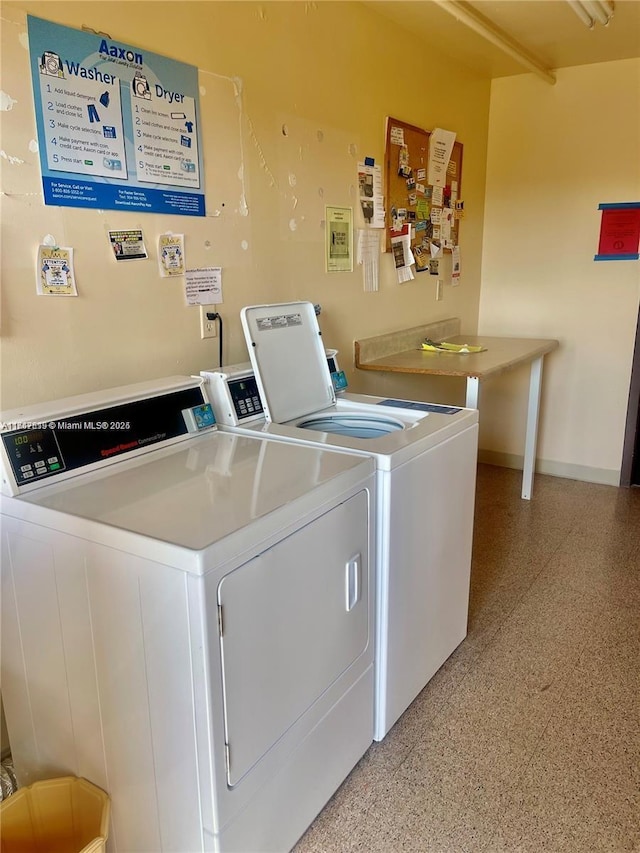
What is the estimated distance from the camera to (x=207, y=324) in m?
2.19

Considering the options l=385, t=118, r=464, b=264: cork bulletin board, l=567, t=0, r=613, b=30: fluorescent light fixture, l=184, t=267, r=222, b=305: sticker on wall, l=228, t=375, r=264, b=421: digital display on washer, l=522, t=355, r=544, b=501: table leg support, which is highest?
l=567, t=0, r=613, b=30: fluorescent light fixture

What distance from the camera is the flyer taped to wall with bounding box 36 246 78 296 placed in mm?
1659

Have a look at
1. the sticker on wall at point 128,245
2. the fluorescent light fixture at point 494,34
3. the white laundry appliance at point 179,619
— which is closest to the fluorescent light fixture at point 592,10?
the fluorescent light fixture at point 494,34

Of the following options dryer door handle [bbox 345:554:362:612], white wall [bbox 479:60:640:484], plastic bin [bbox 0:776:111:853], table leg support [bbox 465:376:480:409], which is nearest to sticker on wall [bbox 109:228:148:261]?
dryer door handle [bbox 345:554:362:612]

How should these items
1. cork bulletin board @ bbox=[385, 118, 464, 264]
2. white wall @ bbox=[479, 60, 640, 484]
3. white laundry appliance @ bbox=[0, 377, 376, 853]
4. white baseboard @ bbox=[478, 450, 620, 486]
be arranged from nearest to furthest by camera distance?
white laundry appliance @ bbox=[0, 377, 376, 853], cork bulletin board @ bbox=[385, 118, 464, 264], white wall @ bbox=[479, 60, 640, 484], white baseboard @ bbox=[478, 450, 620, 486]

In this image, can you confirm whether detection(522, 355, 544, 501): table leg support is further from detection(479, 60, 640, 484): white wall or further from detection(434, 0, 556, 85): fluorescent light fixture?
detection(434, 0, 556, 85): fluorescent light fixture

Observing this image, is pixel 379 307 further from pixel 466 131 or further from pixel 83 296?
pixel 83 296

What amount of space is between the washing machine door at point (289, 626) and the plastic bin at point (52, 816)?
44cm

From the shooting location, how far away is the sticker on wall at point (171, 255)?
6.47 feet

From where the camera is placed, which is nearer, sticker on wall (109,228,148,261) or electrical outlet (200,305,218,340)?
sticker on wall (109,228,148,261)

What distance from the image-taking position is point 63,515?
131 cm

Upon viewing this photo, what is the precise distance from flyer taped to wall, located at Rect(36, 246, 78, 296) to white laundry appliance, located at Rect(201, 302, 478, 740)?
1.66 feet

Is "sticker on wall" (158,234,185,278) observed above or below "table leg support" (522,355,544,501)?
above

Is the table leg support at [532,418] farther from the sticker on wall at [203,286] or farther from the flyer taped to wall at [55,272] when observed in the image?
the flyer taped to wall at [55,272]
